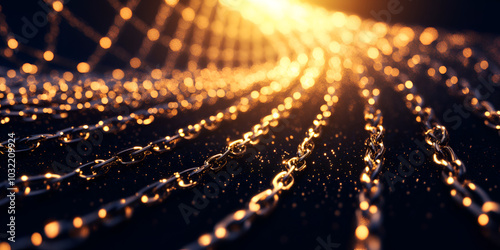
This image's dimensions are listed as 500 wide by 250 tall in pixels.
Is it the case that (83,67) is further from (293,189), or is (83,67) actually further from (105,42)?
(293,189)

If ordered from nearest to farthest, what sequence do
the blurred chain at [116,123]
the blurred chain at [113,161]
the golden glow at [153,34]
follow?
the blurred chain at [113,161] < the blurred chain at [116,123] < the golden glow at [153,34]

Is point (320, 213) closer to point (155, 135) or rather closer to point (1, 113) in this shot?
point (155, 135)

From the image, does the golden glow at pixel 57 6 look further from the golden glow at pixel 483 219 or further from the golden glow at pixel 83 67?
the golden glow at pixel 483 219

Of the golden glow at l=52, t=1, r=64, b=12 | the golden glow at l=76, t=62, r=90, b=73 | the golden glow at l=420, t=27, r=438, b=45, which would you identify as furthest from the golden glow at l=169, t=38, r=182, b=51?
the golden glow at l=420, t=27, r=438, b=45

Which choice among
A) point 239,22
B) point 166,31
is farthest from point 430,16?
point 166,31

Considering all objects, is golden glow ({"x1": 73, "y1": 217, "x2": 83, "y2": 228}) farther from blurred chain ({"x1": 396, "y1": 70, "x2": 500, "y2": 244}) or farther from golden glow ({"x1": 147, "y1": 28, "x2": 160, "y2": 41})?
golden glow ({"x1": 147, "y1": 28, "x2": 160, "y2": 41})

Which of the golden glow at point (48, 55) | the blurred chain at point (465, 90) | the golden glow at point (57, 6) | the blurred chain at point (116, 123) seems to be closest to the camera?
the blurred chain at point (116, 123)

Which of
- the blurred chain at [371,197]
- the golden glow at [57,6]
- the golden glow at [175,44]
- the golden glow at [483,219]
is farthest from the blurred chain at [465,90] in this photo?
the golden glow at [57,6]

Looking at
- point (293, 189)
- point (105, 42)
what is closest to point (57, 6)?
point (105, 42)
